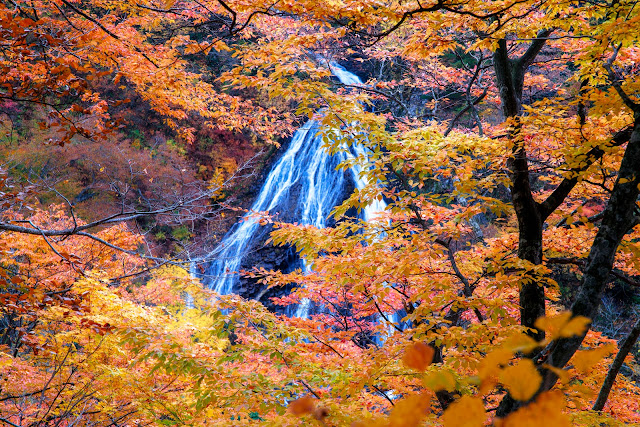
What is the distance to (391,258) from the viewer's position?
3.37m

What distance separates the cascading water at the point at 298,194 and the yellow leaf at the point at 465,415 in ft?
45.7

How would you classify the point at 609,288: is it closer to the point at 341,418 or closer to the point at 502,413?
the point at 502,413

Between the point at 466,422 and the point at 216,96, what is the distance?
6.56 m

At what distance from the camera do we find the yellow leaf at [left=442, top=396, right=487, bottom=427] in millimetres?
513

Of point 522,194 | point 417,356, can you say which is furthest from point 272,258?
point 417,356

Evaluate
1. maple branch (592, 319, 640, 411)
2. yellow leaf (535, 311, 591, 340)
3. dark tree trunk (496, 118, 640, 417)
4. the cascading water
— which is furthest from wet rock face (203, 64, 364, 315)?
yellow leaf (535, 311, 591, 340)

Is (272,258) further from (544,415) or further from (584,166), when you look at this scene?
(544,415)

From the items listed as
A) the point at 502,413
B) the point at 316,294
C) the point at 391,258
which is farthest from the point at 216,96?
the point at 502,413

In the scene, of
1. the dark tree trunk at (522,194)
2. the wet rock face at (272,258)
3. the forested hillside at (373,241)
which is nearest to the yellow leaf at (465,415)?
the forested hillside at (373,241)

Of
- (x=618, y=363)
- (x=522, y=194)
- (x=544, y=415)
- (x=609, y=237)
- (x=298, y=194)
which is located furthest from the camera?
(x=298, y=194)

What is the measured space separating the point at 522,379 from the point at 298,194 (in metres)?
15.7

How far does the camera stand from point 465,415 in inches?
20.6

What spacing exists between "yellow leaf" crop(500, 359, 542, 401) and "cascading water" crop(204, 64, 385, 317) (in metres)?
13.9

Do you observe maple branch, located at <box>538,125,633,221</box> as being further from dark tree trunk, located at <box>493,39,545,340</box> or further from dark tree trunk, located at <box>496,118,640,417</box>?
dark tree trunk, located at <box>496,118,640,417</box>
